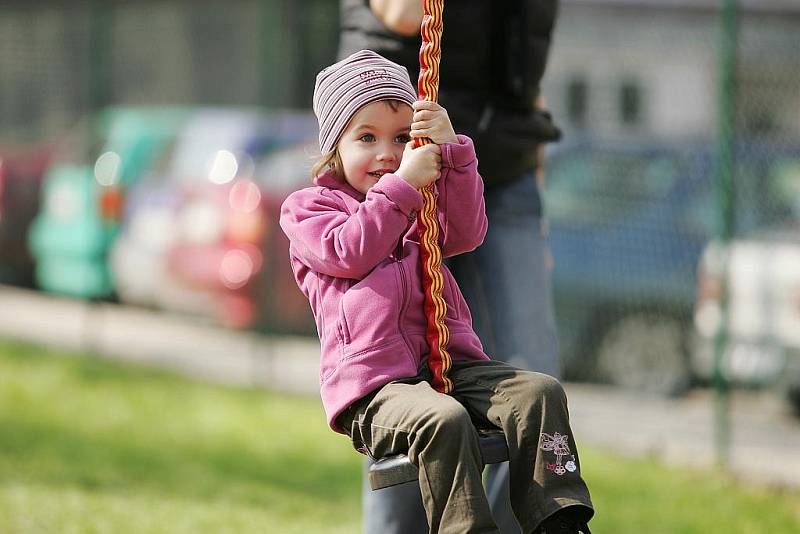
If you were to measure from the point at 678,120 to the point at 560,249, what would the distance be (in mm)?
4999

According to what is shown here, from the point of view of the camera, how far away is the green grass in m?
5.11

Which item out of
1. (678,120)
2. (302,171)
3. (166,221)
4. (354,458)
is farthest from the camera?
(678,120)

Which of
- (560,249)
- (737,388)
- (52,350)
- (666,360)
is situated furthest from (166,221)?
(737,388)

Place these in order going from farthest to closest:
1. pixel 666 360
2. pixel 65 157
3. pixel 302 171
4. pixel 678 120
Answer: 1. pixel 678 120
2. pixel 65 157
3. pixel 302 171
4. pixel 666 360

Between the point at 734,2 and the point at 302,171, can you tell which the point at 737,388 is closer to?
the point at 734,2

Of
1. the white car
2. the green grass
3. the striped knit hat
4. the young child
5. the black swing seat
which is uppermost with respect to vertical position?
the striped knit hat

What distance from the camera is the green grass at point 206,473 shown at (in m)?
5.11

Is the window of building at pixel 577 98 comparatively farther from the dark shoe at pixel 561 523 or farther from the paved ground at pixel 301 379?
the dark shoe at pixel 561 523

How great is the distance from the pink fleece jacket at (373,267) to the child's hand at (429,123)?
30mm

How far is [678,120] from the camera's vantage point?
476 inches

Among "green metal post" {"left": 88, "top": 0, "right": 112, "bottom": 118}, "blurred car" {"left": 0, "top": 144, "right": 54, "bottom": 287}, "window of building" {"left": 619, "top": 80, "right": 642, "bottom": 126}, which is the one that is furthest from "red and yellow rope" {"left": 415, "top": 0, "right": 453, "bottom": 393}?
"blurred car" {"left": 0, "top": 144, "right": 54, "bottom": 287}

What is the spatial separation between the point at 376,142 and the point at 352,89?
11cm

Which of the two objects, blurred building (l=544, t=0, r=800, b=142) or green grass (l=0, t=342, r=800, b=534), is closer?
green grass (l=0, t=342, r=800, b=534)

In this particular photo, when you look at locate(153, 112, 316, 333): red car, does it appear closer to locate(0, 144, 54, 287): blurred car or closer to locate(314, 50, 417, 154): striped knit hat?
locate(0, 144, 54, 287): blurred car
